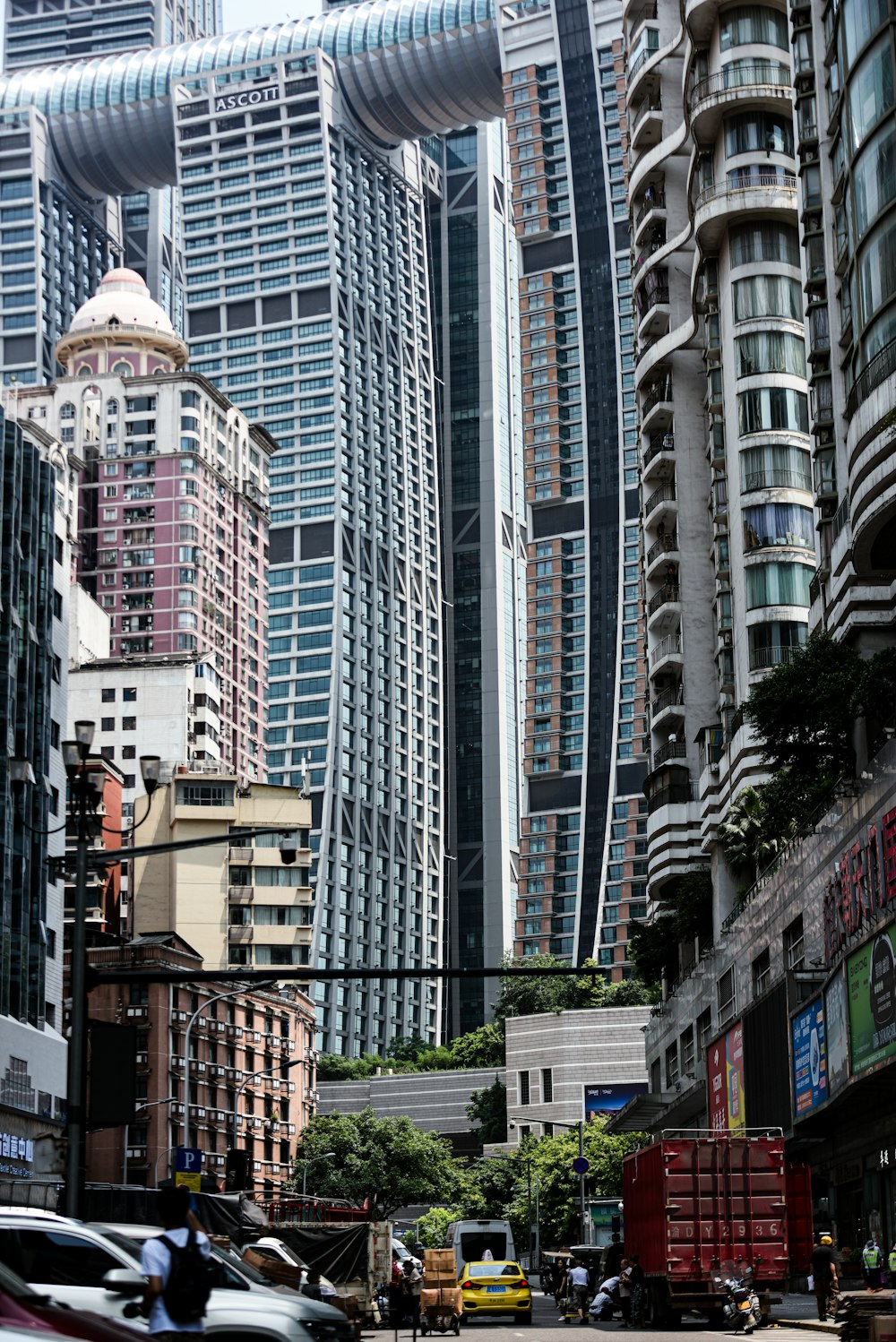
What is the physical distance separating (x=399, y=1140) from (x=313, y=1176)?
5216mm

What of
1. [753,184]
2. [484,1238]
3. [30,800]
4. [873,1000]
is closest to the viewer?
[873,1000]

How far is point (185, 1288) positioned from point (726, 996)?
187 ft

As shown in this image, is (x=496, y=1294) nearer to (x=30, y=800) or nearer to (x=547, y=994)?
(x=30, y=800)

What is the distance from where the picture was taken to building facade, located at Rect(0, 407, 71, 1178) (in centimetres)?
7106

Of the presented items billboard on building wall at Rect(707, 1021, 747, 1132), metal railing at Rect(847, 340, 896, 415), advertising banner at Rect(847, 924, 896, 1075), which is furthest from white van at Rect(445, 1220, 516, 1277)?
metal railing at Rect(847, 340, 896, 415)

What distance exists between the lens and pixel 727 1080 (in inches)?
2596

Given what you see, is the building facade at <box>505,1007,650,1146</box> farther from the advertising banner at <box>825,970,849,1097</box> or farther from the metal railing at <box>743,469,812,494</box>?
the advertising banner at <box>825,970,849,1097</box>

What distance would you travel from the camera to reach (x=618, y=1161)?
110m

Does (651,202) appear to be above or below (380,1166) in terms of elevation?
above

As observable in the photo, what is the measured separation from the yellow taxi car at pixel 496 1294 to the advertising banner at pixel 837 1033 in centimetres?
860

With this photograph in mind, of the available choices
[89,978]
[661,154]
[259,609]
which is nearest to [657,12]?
[661,154]

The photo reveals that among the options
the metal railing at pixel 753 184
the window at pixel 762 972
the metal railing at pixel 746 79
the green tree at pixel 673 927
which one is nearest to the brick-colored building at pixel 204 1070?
the green tree at pixel 673 927

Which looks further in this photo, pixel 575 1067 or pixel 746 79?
pixel 575 1067

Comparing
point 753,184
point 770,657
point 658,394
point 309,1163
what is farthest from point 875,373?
point 309,1163
